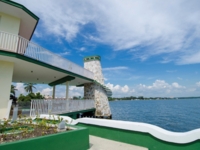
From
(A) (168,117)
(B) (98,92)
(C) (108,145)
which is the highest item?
(B) (98,92)

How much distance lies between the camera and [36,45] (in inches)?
300

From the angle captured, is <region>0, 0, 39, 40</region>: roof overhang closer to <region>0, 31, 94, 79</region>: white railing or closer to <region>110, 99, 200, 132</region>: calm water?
<region>0, 31, 94, 79</region>: white railing

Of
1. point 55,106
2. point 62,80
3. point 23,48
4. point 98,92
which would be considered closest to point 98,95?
point 98,92

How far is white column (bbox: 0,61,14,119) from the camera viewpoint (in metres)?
6.65

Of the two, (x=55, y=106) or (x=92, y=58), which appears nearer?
(x=55, y=106)

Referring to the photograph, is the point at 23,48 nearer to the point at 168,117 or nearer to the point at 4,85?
the point at 4,85

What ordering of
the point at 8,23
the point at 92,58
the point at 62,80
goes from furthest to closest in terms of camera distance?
the point at 92,58 < the point at 62,80 < the point at 8,23

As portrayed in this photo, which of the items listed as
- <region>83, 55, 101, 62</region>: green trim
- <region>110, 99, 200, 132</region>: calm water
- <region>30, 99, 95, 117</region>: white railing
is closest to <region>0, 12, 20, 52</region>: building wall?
<region>30, 99, 95, 117</region>: white railing

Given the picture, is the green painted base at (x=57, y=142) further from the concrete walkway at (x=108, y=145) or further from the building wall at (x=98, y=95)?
the building wall at (x=98, y=95)

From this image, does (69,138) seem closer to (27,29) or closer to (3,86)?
(3,86)

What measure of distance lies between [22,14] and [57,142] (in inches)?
332

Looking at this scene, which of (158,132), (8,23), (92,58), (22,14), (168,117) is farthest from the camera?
(168,117)

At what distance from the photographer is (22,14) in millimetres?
7961

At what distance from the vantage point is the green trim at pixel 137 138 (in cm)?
259
